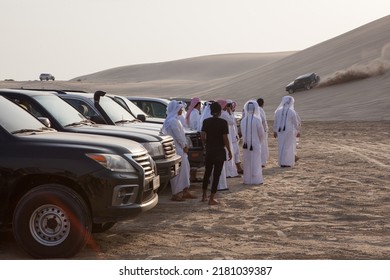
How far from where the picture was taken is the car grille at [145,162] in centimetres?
832

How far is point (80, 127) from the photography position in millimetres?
10477

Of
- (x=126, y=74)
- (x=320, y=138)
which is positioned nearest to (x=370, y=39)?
(x=320, y=138)

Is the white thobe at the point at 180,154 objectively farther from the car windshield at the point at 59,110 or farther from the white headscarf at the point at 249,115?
the white headscarf at the point at 249,115

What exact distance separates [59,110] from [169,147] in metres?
1.79

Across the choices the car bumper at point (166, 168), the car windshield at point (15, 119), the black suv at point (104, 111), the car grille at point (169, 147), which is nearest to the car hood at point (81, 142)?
the car windshield at point (15, 119)

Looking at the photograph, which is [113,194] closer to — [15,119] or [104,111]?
[15,119]

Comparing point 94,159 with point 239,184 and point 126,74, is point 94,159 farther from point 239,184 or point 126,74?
point 126,74

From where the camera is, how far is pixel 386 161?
2006 cm

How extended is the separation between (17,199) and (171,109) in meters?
4.73

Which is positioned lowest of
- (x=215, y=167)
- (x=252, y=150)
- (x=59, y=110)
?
Result: (x=252, y=150)

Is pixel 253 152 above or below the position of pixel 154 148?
below

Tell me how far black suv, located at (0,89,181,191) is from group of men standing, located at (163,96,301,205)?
0.62m

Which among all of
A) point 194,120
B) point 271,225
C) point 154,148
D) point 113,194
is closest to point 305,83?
point 194,120

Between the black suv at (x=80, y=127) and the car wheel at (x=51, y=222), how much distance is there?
2.56 metres
